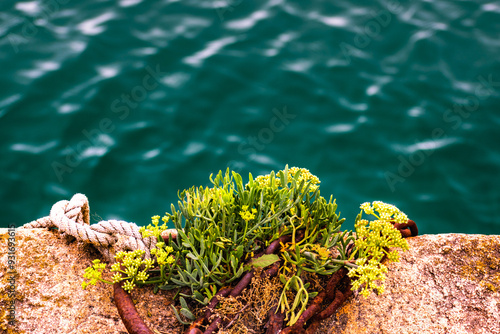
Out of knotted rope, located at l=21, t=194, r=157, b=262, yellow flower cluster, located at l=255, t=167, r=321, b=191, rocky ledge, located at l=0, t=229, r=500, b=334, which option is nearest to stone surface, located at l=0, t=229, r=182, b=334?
rocky ledge, located at l=0, t=229, r=500, b=334

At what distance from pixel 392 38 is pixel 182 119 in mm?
3423

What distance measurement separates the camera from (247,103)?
5898 millimetres

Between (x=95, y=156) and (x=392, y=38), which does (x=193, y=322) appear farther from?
(x=392, y=38)

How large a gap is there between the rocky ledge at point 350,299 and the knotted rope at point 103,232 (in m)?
0.15

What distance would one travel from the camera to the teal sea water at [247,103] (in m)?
5.37

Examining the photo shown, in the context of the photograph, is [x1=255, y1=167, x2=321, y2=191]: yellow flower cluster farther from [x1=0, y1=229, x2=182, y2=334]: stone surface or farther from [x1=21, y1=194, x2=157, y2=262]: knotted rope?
A: [x1=0, y1=229, x2=182, y2=334]: stone surface

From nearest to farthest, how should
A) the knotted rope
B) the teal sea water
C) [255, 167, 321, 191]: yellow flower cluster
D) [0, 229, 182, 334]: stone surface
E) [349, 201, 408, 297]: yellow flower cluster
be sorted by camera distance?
1. [349, 201, 408, 297]: yellow flower cluster
2. [0, 229, 182, 334]: stone surface
3. the knotted rope
4. [255, 167, 321, 191]: yellow flower cluster
5. the teal sea water

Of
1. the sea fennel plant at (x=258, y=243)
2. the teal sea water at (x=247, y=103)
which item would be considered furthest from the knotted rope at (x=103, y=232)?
the teal sea water at (x=247, y=103)

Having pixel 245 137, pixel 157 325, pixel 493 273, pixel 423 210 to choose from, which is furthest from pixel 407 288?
pixel 245 137

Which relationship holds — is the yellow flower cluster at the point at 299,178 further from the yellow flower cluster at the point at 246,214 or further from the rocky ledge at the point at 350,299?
the rocky ledge at the point at 350,299

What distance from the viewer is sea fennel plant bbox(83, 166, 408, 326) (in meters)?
2.56

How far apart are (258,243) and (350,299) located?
0.68 meters

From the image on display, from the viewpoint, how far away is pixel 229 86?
6.06 metres

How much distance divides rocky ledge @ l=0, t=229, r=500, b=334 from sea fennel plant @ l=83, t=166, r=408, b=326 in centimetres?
18
